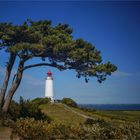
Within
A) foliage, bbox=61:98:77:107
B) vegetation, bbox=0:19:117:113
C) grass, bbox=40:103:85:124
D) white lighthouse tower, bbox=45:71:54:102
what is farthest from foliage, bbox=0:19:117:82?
white lighthouse tower, bbox=45:71:54:102

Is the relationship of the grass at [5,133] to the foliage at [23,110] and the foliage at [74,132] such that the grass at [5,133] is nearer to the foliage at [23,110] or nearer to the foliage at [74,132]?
the foliage at [74,132]

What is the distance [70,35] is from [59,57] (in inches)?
89.5

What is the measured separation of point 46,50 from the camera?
23.2 metres

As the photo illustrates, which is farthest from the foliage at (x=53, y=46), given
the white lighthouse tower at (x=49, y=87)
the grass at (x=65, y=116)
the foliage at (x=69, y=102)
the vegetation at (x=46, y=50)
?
the white lighthouse tower at (x=49, y=87)

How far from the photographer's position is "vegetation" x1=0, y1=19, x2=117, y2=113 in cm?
2200

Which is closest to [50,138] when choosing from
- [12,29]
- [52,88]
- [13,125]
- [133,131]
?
[13,125]

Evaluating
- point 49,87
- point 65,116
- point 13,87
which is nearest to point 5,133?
point 13,87

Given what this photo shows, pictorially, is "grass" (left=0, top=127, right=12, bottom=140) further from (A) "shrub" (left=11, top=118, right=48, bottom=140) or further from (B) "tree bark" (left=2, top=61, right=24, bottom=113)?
(B) "tree bark" (left=2, top=61, right=24, bottom=113)

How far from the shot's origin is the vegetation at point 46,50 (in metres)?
22.0

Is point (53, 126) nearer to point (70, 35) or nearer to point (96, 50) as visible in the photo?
point (96, 50)

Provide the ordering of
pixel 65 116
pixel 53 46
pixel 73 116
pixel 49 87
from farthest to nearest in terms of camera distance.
Answer: pixel 49 87
pixel 73 116
pixel 65 116
pixel 53 46

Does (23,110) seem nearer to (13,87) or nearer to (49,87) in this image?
(13,87)

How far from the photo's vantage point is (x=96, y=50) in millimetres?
22781

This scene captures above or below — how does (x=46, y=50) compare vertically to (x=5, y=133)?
above
